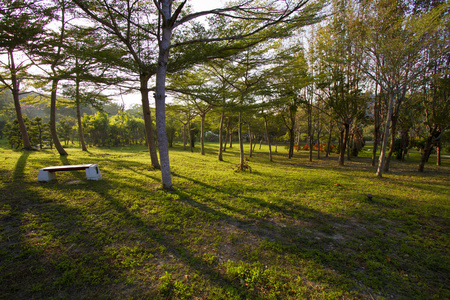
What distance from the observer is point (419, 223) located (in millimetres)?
4398

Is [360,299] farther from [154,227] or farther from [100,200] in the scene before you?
[100,200]

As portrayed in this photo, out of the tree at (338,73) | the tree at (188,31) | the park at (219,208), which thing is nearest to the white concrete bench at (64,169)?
the park at (219,208)

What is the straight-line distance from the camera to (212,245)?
3.18 metres

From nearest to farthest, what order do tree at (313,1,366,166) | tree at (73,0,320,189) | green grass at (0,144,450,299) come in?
1. green grass at (0,144,450,299)
2. tree at (73,0,320,189)
3. tree at (313,1,366,166)

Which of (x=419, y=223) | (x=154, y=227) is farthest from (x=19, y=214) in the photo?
(x=419, y=223)

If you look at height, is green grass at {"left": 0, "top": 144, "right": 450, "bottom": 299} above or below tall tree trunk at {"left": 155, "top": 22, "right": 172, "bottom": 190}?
below

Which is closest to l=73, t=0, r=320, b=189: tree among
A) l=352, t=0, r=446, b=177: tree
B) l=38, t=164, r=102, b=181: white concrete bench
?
l=38, t=164, r=102, b=181: white concrete bench

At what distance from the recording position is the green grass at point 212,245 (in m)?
2.30

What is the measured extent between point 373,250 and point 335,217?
1.30m

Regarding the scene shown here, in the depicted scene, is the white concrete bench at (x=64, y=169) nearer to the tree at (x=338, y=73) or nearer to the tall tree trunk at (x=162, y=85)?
the tall tree trunk at (x=162, y=85)

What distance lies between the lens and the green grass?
2.30 m

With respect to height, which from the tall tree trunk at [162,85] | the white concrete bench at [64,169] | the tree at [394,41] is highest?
the tree at [394,41]

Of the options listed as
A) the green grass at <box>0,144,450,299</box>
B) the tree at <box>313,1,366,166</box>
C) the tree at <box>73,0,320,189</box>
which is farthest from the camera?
the tree at <box>313,1,366,166</box>

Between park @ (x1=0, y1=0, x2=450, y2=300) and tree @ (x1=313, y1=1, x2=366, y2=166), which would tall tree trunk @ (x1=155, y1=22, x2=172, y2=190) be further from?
tree @ (x1=313, y1=1, x2=366, y2=166)
